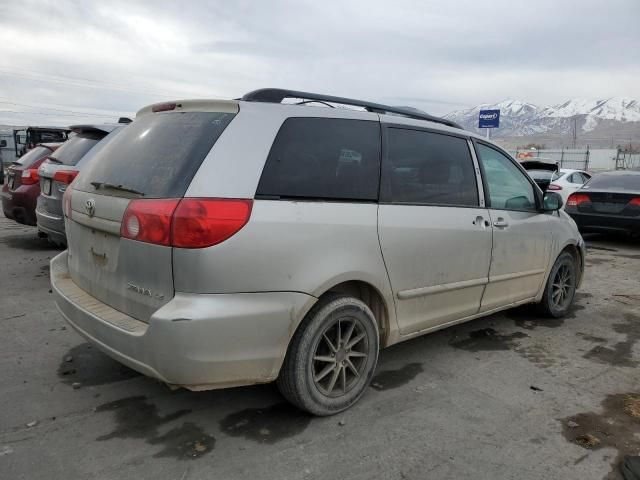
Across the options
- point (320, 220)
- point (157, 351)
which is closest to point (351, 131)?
point (320, 220)

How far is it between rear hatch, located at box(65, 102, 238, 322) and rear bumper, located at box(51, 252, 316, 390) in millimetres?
121

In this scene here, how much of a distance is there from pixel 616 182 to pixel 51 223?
31.0 feet

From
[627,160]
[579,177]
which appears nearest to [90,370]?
[579,177]

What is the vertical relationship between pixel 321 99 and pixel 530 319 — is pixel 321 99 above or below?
above

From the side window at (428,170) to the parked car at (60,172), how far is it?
3.93m

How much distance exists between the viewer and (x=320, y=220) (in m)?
2.71

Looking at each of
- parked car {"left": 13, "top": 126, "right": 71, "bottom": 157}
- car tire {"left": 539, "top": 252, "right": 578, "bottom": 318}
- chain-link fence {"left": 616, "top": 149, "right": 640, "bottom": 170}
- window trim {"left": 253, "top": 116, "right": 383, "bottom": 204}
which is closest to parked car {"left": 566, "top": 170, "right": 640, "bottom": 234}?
car tire {"left": 539, "top": 252, "right": 578, "bottom": 318}

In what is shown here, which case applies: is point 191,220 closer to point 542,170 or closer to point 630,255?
point 630,255

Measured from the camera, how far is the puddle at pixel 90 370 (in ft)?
10.8

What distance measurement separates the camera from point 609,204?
29.9 feet

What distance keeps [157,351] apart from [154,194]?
0.77 meters

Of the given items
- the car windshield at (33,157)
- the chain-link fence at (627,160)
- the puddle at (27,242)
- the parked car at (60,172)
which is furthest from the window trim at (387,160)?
the chain-link fence at (627,160)

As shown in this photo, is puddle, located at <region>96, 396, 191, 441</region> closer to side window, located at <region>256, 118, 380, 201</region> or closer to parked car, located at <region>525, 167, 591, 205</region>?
side window, located at <region>256, 118, 380, 201</region>

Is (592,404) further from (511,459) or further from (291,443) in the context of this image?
(291,443)
